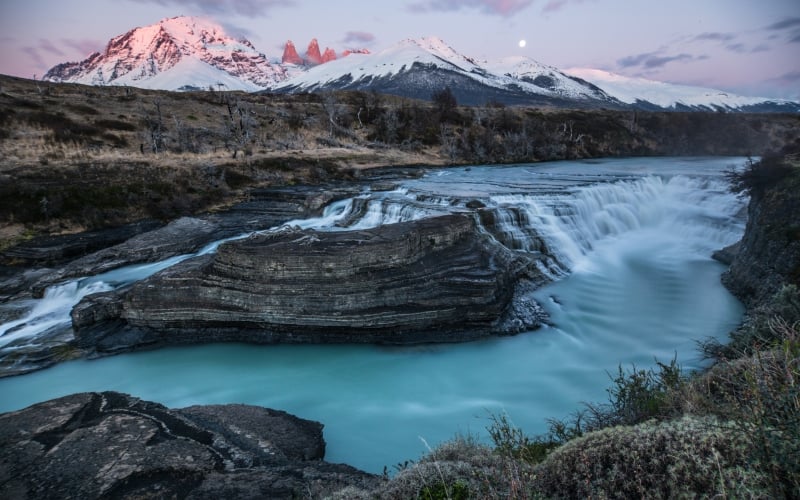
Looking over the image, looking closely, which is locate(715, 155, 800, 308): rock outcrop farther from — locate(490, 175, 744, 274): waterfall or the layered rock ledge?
the layered rock ledge

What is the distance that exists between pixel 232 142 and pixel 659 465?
44.7 meters

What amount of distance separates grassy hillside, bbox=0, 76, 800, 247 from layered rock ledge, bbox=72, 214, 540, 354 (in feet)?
39.6

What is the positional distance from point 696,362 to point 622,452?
8.46 meters

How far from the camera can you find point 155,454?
18.7 ft

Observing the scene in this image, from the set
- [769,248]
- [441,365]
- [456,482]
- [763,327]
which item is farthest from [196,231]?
[769,248]

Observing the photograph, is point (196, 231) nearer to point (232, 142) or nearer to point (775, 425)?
point (775, 425)

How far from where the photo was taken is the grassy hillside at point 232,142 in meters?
23.2

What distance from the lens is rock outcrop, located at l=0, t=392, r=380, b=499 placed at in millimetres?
5051

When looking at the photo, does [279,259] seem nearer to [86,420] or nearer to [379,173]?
[86,420]

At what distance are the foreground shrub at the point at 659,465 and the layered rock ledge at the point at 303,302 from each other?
7.76 m

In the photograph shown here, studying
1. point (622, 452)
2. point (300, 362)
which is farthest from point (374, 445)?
point (622, 452)

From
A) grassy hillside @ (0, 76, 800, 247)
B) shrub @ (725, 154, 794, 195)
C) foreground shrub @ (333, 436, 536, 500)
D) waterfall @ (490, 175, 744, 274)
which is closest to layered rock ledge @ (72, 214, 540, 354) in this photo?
waterfall @ (490, 175, 744, 274)

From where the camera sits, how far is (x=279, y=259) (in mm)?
11828

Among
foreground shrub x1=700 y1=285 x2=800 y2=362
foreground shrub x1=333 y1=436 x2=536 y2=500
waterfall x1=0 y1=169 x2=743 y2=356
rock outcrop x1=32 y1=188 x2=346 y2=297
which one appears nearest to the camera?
foreground shrub x1=333 y1=436 x2=536 y2=500
